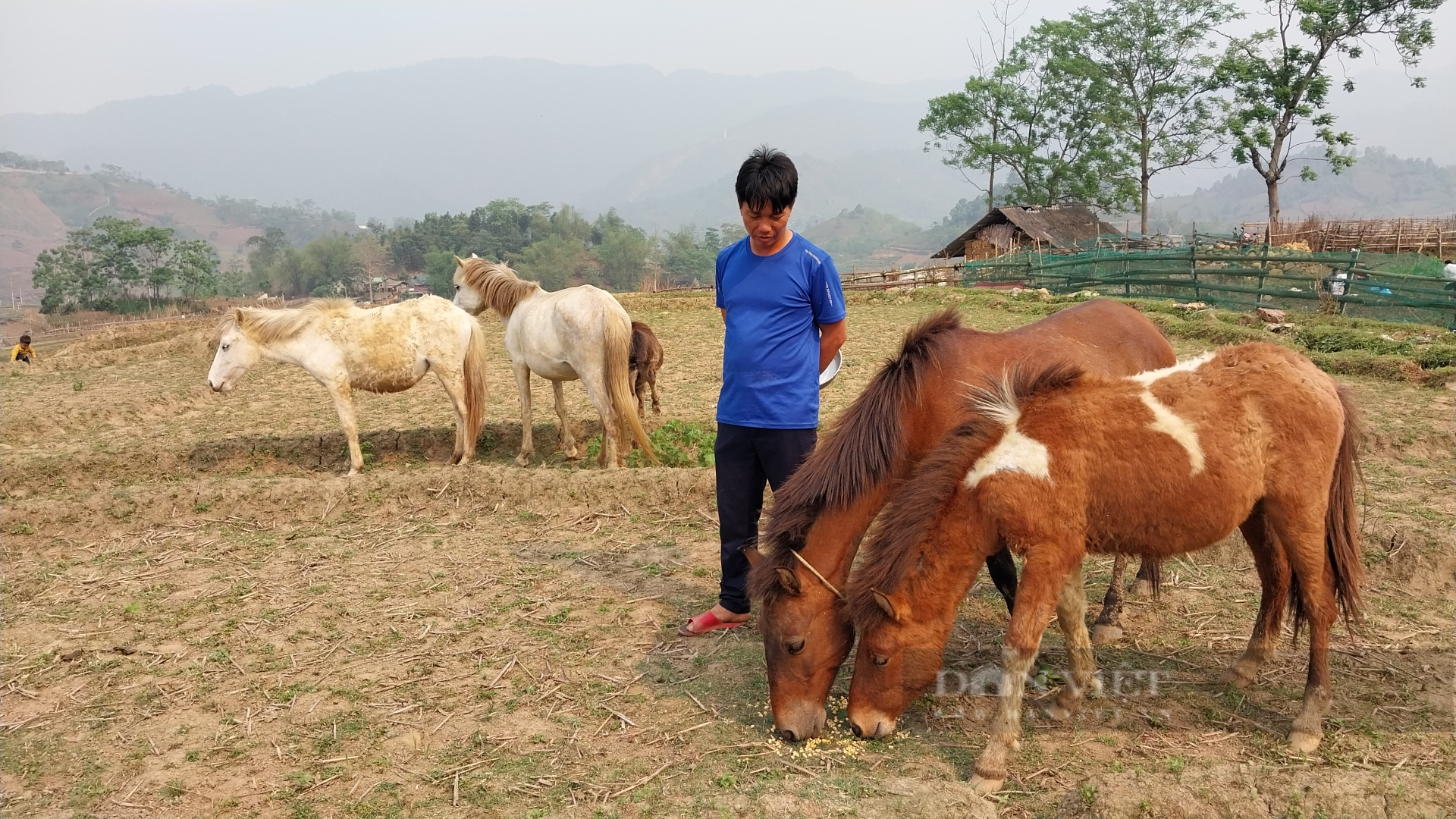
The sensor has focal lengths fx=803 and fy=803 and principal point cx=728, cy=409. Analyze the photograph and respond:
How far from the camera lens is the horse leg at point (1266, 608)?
12.4ft

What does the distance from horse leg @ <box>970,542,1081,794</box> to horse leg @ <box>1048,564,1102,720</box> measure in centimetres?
45

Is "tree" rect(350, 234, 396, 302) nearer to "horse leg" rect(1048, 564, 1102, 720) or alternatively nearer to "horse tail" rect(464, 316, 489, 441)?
"horse tail" rect(464, 316, 489, 441)

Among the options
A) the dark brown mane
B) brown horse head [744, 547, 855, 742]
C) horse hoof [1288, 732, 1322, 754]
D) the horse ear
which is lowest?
horse hoof [1288, 732, 1322, 754]

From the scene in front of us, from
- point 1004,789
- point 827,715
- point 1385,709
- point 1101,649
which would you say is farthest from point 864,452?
point 1385,709

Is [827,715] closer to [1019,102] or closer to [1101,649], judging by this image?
[1101,649]

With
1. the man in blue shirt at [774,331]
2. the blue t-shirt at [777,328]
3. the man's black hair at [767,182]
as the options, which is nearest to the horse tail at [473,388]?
the man in blue shirt at [774,331]

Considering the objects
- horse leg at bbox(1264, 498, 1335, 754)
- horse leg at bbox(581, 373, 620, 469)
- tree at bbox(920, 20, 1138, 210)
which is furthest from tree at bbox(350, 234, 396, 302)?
horse leg at bbox(1264, 498, 1335, 754)

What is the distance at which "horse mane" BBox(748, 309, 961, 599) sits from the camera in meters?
3.62

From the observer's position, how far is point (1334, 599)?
3627 mm

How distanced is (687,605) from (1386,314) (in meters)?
16.7

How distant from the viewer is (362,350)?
9008mm

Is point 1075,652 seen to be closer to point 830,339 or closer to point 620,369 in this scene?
point 830,339

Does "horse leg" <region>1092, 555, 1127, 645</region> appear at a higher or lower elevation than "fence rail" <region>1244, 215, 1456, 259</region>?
lower

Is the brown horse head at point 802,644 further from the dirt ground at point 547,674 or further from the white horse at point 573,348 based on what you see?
the white horse at point 573,348
